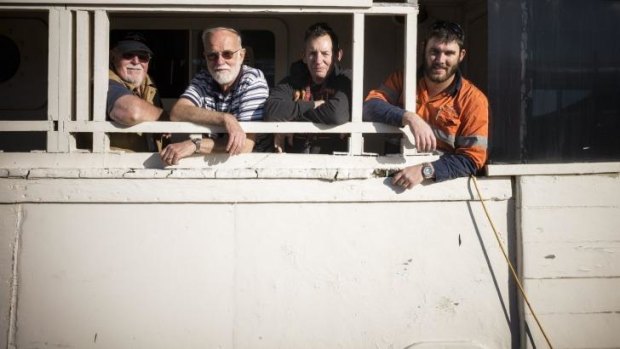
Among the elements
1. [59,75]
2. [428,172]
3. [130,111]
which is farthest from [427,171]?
[59,75]

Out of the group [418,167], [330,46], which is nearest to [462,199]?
[418,167]

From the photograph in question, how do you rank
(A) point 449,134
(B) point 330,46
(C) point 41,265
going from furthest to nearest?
(B) point 330,46
(A) point 449,134
(C) point 41,265

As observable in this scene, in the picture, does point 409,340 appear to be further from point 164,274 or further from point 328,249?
point 164,274

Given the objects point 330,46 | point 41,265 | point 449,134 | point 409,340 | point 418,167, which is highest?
point 330,46

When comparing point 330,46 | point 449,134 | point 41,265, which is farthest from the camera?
point 330,46

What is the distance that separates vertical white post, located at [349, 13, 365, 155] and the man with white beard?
2.02 feet

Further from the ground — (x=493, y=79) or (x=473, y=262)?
(x=493, y=79)

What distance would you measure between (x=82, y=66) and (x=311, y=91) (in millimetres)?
1447

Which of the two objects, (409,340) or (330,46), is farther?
(330,46)

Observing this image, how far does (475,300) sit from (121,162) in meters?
2.27

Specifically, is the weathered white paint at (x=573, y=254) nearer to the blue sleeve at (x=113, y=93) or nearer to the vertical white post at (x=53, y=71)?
the blue sleeve at (x=113, y=93)

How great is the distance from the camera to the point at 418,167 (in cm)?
305

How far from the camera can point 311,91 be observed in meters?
3.56

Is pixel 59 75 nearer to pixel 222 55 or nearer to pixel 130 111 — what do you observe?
pixel 130 111
